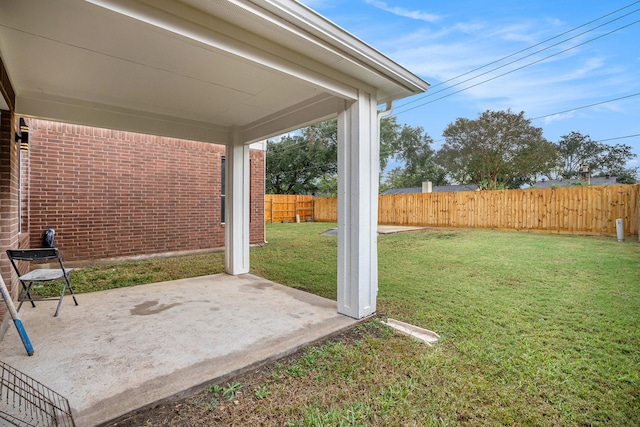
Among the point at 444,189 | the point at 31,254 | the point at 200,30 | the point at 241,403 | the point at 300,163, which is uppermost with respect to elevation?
the point at 300,163

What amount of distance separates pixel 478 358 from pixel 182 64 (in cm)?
370

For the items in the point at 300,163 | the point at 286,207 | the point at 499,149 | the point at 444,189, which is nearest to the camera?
the point at 286,207

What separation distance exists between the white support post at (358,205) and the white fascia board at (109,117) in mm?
2765

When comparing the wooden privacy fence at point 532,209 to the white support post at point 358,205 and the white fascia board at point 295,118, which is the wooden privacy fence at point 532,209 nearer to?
the white support post at point 358,205

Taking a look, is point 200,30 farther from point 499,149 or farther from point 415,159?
point 415,159

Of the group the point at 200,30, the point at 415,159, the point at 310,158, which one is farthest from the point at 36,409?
the point at 415,159

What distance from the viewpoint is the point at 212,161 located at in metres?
8.04

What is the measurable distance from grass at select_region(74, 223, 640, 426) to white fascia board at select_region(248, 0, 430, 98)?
2.59 meters

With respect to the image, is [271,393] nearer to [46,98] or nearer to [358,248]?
[358,248]

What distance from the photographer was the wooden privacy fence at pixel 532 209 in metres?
9.59

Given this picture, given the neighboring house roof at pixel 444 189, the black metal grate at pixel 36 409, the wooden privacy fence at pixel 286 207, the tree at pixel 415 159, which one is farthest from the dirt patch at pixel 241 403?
the tree at pixel 415 159

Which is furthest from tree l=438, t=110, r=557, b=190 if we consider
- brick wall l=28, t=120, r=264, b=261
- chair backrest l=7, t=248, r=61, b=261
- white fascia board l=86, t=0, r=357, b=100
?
chair backrest l=7, t=248, r=61, b=261

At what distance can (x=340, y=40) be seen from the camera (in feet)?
8.30

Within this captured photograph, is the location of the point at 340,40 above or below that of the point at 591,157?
below
